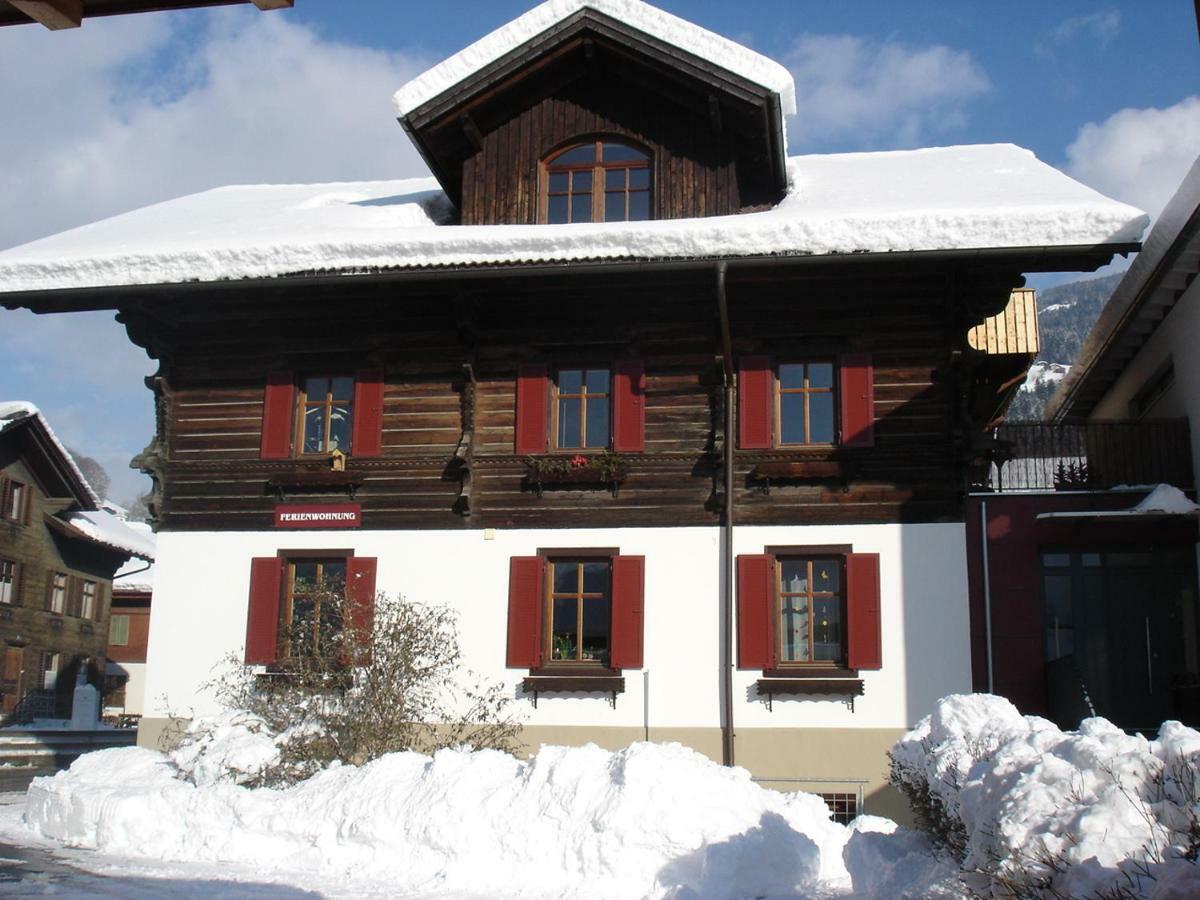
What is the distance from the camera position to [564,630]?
51.5 ft

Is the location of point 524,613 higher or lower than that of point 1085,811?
higher

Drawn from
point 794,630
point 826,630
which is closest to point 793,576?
point 794,630

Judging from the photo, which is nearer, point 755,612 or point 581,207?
point 755,612

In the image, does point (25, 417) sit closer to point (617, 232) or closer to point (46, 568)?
point (46, 568)

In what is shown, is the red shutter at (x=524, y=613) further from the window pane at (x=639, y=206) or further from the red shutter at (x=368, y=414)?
the window pane at (x=639, y=206)

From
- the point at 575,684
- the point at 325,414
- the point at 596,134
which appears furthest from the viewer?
the point at 596,134

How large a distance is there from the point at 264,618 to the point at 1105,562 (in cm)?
1009

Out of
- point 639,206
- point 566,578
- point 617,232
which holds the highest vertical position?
point 639,206

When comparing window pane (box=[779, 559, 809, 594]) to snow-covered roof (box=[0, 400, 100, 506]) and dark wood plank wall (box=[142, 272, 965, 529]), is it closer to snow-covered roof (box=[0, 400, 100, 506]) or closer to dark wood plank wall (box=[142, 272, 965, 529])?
dark wood plank wall (box=[142, 272, 965, 529])

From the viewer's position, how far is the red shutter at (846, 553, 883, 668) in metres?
14.8

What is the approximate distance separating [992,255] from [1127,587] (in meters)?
4.22

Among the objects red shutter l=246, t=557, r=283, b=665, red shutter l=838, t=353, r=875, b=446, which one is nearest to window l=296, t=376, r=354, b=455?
red shutter l=246, t=557, r=283, b=665

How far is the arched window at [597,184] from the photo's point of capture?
17.0 m

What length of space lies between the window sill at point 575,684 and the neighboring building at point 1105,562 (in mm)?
4149
